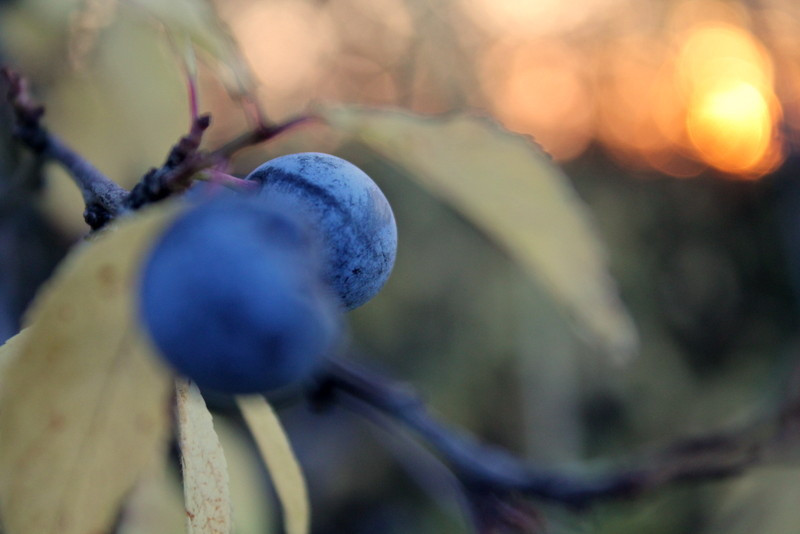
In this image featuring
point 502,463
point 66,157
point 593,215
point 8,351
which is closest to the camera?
point 8,351

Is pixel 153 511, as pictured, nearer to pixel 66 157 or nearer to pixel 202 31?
pixel 66 157

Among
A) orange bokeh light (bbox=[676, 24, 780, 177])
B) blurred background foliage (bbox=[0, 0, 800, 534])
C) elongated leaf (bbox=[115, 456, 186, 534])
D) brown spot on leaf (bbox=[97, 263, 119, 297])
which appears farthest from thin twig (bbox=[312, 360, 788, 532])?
orange bokeh light (bbox=[676, 24, 780, 177])

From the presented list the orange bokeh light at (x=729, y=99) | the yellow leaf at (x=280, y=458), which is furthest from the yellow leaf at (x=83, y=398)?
the orange bokeh light at (x=729, y=99)

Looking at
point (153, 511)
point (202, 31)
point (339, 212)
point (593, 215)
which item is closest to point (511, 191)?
point (339, 212)

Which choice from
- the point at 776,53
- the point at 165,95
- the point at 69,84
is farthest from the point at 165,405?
the point at 776,53

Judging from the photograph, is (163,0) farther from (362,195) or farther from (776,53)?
(776,53)

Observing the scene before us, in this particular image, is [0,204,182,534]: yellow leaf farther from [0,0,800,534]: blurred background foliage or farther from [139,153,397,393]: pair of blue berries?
[0,0,800,534]: blurred background foliage
